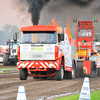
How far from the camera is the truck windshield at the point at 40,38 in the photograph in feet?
44.3

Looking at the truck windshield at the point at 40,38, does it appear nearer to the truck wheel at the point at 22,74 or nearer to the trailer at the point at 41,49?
the trailer at the point at 41,49

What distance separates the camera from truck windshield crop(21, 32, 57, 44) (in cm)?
1352

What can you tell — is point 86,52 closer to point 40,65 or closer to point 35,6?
point 40,65

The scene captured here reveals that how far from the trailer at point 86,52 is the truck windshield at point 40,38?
3765 mm

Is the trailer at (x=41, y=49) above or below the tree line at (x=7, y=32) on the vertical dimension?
below

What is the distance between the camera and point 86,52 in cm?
1859

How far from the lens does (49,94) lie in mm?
9547

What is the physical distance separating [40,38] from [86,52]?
228 inches

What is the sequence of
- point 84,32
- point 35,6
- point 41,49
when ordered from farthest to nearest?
1. point 35,6
2. point 84,32
3. point 41,49

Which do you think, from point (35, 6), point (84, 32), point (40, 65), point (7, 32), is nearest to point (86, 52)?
point (84, 32)

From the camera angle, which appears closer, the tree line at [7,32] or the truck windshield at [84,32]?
the truck windshield at [84,32]

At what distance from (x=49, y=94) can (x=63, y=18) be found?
667 inches

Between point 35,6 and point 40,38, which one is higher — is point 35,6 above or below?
above

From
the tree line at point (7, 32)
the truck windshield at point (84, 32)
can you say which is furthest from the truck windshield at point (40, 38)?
the tree line at point (7, 32)
